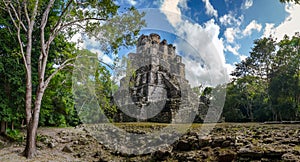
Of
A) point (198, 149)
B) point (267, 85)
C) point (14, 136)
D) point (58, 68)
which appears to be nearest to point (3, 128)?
point (14, 136)

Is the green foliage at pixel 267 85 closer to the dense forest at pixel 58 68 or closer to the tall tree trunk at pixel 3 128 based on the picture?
the dense forest at pixel 58 68

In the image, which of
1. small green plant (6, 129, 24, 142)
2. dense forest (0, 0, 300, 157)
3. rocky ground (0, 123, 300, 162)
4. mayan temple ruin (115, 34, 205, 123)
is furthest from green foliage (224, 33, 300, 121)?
small green plant (6, 129, 24, 142)

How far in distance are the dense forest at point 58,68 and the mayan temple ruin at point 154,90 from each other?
8.40ft

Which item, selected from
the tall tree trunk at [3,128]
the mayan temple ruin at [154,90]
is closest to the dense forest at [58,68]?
the tall tree trunk at [3,128]

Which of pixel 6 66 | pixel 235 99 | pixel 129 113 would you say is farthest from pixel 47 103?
pixel 235 99

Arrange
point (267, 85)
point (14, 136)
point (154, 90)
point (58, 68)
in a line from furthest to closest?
point (267, 85)
point (154, 90)
point (14, 136)
point (58, 68)

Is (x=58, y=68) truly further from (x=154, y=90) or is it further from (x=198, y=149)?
(x=154, y=90)

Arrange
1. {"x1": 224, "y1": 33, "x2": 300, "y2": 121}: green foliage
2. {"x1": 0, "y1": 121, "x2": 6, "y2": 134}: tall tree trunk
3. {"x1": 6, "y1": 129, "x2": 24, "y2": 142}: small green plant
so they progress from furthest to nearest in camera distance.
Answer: {"x1": 224, "y1": 33, "x2": 300, "y2": 121}: green foliage
{"x1": 0, "y1": 121, "x2": 6, "y2": 134}: tall tree trunk
{"x1": 6, "y1": 129, "x2": 24, "y2": 142}: small green plant

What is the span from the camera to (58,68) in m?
8.85

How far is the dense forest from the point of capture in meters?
8.52

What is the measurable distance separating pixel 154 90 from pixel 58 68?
13.6m

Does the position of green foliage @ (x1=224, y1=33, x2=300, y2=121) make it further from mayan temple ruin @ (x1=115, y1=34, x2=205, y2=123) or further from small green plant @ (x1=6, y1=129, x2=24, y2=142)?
small green plant @ (x1=6, y1=129, x2=24, y2=142)

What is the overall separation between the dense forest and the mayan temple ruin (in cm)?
256

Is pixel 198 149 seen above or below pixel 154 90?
below
